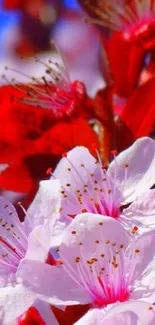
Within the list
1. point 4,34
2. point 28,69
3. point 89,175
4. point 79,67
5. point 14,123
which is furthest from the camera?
point 4,34

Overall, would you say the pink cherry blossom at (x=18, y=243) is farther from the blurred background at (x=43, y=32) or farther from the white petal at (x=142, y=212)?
the blurred background at (x=43, y=32)

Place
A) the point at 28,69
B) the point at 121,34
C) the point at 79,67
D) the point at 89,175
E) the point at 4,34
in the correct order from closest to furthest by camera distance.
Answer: the point at 89,175
the point at 121,34
the point at 28,69
the point at 79,67
the point at 4,34

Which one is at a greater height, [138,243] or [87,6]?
[87,6]

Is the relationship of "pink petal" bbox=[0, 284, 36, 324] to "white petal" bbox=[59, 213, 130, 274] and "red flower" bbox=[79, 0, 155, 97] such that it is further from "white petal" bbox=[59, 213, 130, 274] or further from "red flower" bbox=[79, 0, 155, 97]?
"red flower" bbox=[79, 0, 155, 97]

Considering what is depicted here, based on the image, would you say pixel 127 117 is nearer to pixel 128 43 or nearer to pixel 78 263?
pixel 128 43

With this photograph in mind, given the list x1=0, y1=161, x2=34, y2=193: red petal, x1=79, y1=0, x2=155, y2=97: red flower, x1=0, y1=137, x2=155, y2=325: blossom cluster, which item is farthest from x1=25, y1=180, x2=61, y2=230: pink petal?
x1=79, y1=0, x2=155, y2=97: red flower

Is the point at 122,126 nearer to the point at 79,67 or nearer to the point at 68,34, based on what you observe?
the point at 79,67

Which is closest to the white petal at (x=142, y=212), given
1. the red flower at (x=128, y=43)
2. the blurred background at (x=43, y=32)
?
the red flower at (x=128, y=43)

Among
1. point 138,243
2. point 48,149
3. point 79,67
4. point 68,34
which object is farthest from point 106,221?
point 68,34
